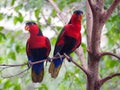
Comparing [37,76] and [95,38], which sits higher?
[95,38]

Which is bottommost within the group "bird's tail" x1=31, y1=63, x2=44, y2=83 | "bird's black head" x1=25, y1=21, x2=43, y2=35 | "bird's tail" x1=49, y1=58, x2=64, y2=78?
"bird's tail" x1=31, y1=63, x2=44, y2=83

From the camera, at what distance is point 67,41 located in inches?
41.9

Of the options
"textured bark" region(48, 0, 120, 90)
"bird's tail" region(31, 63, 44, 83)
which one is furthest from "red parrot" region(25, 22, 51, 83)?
"textured bark" region(48, 0, 120, 90)

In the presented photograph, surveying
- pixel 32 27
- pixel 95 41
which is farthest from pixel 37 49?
pixel 95 41

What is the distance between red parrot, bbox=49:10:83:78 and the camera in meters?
1.04

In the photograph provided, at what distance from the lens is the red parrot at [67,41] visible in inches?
41.1

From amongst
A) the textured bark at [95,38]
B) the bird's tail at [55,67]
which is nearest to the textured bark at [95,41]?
the textured bark at [95,38]

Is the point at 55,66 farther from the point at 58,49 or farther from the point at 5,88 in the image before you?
the point at 5,88

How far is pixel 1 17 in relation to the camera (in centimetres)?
145

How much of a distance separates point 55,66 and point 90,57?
0.14 metres

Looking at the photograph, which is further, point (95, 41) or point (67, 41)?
point (67, 41)

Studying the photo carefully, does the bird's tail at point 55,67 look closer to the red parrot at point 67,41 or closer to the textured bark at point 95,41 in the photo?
the red parrot at point 67,41

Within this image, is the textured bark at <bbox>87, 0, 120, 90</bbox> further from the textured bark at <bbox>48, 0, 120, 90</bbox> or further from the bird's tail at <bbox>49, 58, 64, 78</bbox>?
the bird's tail at <bbox>49, 58, 64, 78</bbox>

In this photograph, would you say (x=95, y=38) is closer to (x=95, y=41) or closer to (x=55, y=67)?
(x=95, y=41)
